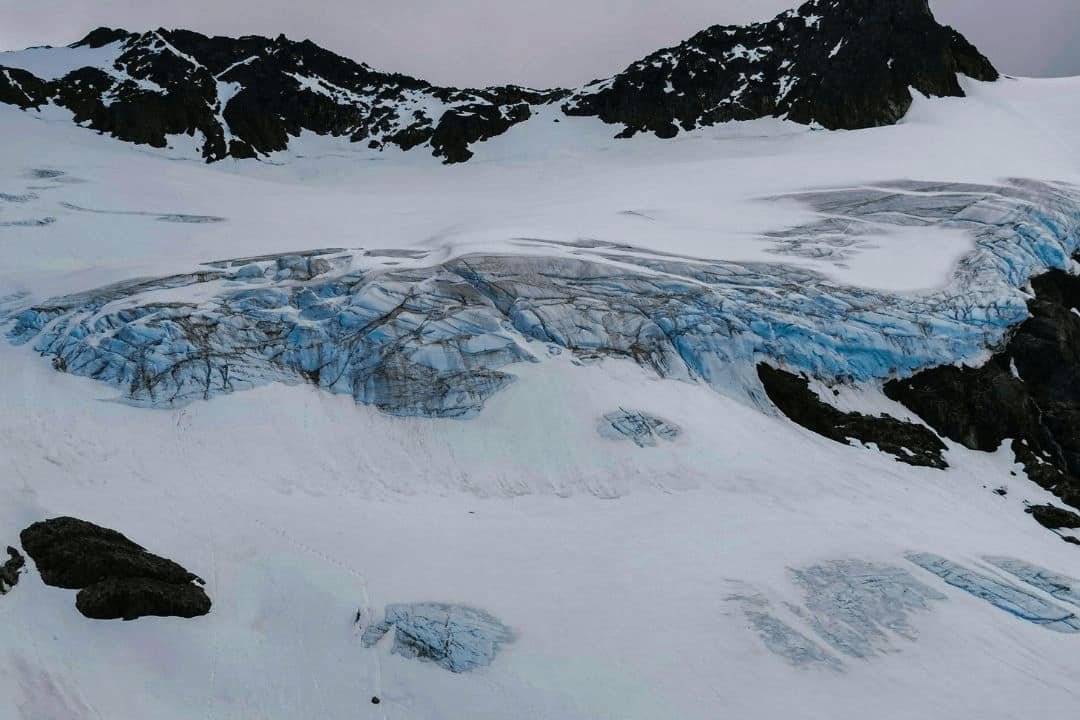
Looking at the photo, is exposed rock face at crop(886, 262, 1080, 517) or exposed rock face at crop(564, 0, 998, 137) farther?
exposed rock face at crop(564, 0, 998, 137)

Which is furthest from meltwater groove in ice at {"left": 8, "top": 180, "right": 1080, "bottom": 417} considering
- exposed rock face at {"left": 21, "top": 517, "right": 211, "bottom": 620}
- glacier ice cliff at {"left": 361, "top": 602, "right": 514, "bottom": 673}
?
glacier ice cliff at {"left": 361, "top": 602, "right": 514, "bottom": 673}

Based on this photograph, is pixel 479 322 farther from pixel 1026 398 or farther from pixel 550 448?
pixel 1026 398

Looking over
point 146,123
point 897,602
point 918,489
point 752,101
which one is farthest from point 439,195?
point 897,602

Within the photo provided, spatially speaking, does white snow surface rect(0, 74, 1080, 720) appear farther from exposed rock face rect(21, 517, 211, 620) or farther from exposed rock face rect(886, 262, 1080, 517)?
exposed rock face rect(886, 262, 1080, 517)

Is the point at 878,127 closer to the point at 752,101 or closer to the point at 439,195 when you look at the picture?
the point at 752,101

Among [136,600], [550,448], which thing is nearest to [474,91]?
[550,448]

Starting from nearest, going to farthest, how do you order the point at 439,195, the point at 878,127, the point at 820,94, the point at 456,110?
the point at 439,195
the point at 878,127
the point at 820,94
the point at 456,110
